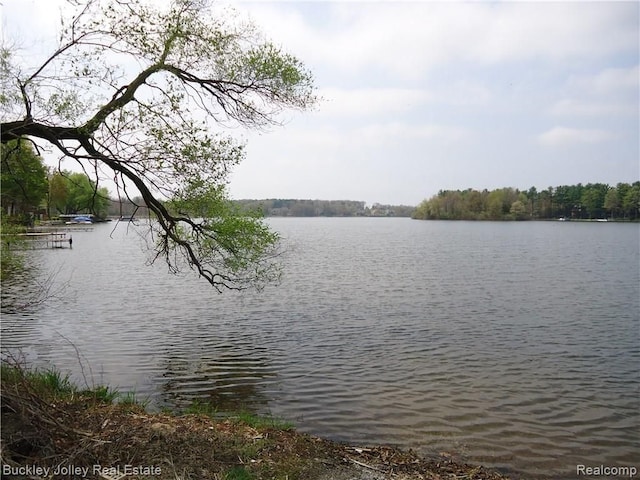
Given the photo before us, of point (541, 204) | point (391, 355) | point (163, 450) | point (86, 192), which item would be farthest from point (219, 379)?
point (541, 204)

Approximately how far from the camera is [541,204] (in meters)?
163

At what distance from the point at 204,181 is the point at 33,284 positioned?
20.7 m

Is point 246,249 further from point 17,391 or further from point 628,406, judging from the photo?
point 628,406

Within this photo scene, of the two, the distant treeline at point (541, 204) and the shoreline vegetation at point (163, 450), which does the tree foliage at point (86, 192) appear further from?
the distant treeline at point (541, 204)

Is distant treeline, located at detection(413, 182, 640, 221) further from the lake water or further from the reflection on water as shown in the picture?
the reflection on water

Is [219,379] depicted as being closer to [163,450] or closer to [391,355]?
[391,355]

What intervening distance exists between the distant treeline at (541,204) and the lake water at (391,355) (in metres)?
133

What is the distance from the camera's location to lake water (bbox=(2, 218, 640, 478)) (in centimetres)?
942

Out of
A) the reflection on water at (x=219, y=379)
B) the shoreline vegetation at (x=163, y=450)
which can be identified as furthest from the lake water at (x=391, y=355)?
the shoreline vegetation at (x=163, y=450)

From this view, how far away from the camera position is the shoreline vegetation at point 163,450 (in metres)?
5.05

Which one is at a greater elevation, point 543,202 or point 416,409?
point 543,202

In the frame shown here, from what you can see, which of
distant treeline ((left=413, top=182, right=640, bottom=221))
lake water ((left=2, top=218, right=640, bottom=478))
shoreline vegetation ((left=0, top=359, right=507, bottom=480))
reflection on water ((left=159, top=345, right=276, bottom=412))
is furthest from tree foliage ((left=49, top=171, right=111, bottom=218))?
distant treeline ((left=413, top=182, right=640, bottom=221))

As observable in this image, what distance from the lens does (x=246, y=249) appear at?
12.0 metres

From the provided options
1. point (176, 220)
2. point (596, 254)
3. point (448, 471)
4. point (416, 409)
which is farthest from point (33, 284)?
point (596, 254)
